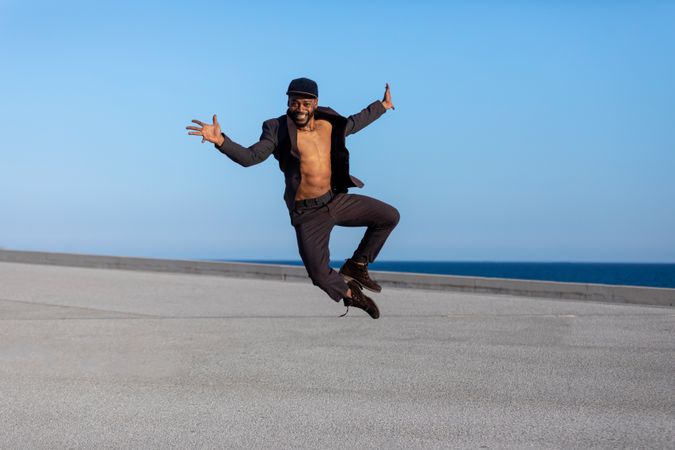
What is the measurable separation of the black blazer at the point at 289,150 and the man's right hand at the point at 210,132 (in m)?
0.07

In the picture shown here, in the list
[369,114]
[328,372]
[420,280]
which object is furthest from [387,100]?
[420,280]

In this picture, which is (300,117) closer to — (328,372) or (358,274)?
(358,274)

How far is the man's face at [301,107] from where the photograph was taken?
639cm

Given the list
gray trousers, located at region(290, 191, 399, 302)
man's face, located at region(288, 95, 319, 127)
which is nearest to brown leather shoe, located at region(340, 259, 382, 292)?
gray trousers, located at region(290, 191, 399, 302)

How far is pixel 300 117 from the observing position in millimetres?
6480

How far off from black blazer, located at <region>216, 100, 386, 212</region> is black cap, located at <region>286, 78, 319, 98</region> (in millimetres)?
284

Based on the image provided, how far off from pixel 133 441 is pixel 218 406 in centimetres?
184

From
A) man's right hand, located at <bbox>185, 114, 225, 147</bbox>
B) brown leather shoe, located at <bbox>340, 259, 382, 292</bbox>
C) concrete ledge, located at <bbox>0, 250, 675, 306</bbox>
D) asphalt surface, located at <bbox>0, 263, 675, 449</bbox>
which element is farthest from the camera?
concrete ledge, located at <bbox>0, 250, 675, 306</bbox>

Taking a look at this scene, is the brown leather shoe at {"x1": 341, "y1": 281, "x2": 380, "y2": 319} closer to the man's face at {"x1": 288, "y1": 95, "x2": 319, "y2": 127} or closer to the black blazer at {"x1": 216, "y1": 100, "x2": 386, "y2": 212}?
the black blazer at {"x1": 216, "y1": 100, "x2": 386, "y2": 212}

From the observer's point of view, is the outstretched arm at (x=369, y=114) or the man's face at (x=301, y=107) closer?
the man's face at (x=301, y=107)

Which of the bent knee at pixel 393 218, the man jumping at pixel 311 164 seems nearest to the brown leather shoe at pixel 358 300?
the man jumping at pixel 311 164

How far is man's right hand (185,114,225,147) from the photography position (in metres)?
6.25

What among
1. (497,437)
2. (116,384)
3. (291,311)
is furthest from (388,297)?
(497,437)

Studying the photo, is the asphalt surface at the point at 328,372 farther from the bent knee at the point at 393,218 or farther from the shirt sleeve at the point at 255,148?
the shirt sleeve at the point at 255,148
